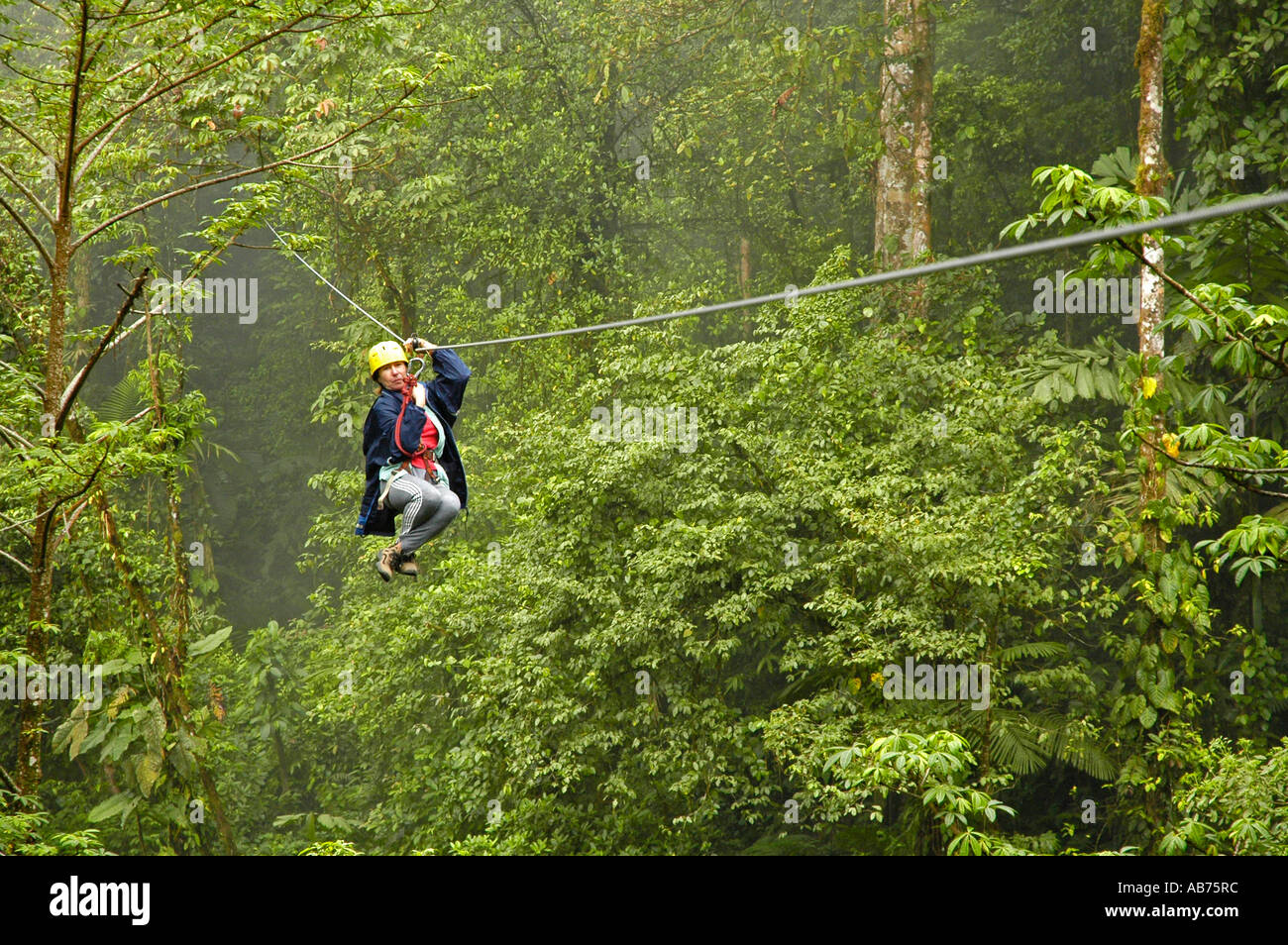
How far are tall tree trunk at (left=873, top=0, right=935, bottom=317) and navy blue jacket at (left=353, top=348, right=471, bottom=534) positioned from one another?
6.57m

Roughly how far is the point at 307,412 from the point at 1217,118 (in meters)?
16.5

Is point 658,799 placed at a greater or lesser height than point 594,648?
lesser

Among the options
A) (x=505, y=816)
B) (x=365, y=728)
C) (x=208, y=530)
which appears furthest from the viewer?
(x=208, y=530)

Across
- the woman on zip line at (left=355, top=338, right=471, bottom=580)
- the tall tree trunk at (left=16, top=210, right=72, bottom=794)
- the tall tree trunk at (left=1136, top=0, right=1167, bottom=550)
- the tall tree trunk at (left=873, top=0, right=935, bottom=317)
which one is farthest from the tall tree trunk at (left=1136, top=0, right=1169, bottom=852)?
Answer: the tall tree trunk at (left=16, top=210, right=72, bottom=794)

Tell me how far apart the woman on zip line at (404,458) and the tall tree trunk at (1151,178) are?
5.11 metres

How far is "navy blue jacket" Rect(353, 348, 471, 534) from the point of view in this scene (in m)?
4.75

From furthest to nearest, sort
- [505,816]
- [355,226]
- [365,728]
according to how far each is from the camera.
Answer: [355,226] < [365,728] < [505,816]

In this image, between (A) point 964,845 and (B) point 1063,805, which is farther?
(B) point 1063,805

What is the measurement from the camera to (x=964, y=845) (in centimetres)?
470

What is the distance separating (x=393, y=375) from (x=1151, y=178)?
585cm

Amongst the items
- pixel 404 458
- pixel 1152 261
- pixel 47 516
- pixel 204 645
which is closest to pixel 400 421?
pixel 404 458

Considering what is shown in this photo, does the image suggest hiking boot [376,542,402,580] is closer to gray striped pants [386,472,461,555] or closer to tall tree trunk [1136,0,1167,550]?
gray striped pants [386,472,461,555]

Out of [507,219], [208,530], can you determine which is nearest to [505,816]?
[507,219]
